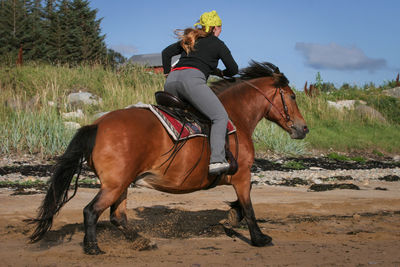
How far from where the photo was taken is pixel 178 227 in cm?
604

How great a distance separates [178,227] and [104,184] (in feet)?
6.75

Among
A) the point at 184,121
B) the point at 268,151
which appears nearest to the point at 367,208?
the point at 184,121

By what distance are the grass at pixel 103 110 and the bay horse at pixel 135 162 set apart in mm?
7772

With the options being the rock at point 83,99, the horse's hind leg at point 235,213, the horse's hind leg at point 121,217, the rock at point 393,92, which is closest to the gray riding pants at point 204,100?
the horse's hind leg at point 235,213

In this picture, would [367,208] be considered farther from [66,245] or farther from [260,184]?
[66,245]

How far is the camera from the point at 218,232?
19.0ft

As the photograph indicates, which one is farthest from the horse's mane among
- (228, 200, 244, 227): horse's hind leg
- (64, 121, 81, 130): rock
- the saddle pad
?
(64, 121, 81, 130): rock

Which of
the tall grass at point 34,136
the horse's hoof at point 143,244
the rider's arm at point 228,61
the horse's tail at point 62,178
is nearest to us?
the horse's tail at point 62,178

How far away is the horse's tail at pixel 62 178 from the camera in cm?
436

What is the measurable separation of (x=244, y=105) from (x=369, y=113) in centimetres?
1715

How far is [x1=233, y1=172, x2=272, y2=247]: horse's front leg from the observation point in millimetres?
5102

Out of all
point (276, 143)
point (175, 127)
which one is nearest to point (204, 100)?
point (175, 127)

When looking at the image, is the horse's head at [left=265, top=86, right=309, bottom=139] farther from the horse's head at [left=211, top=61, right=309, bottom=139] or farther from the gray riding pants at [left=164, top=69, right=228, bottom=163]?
the gray riding pants at [left=164, top=69, right=228, bottom=163]

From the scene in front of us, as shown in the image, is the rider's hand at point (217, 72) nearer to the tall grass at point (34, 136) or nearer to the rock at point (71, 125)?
the tall grass at point (34, 136)
